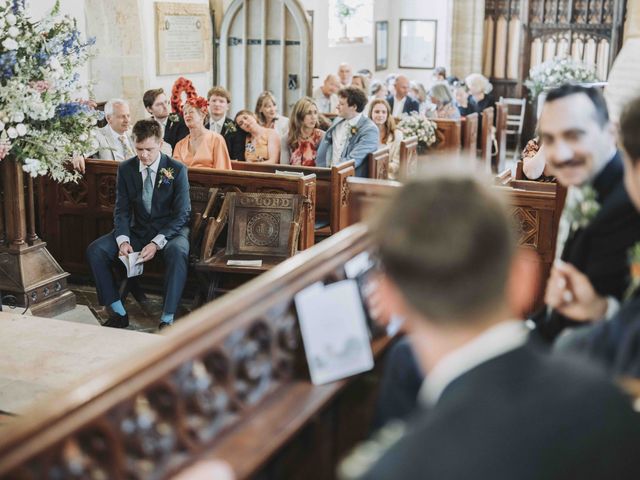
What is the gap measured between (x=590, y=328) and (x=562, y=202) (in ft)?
8.56

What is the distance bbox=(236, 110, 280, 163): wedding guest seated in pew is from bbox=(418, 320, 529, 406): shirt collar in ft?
18.5

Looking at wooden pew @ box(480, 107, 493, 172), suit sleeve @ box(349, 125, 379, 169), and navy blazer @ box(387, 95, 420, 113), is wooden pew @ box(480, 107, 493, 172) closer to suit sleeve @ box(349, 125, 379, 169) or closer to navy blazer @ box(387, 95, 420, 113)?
navy blazer @ box(387, 95, 420, 113)

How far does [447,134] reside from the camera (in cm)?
892

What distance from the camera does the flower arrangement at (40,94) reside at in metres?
4.71

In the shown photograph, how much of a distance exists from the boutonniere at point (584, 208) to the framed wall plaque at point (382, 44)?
40.5 ft

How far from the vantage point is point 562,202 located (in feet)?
14.1

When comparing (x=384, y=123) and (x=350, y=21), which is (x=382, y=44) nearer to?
(x=350, y=21)

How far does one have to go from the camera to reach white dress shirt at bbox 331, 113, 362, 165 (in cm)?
657

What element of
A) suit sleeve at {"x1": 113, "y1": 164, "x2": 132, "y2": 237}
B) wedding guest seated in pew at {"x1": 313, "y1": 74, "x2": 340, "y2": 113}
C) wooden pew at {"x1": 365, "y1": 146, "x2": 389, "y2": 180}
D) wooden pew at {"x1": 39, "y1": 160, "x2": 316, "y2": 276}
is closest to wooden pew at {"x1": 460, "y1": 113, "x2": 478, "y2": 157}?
wedding guest seated in pew at {"x1": 313, "y1": 74, "x2": 340, "y2": 113}

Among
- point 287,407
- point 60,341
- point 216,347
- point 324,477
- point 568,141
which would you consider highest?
point 568,141

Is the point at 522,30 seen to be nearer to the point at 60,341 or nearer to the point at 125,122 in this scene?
the point at 125,122

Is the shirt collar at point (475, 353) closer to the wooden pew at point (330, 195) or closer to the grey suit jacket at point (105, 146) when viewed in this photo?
the wooden pew at point (330, 195)

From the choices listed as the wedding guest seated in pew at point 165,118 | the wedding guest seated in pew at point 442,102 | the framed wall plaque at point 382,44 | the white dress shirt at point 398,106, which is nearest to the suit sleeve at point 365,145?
the wedding guest seated in pew at point 165,118

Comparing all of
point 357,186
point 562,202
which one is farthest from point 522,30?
point 357,186
